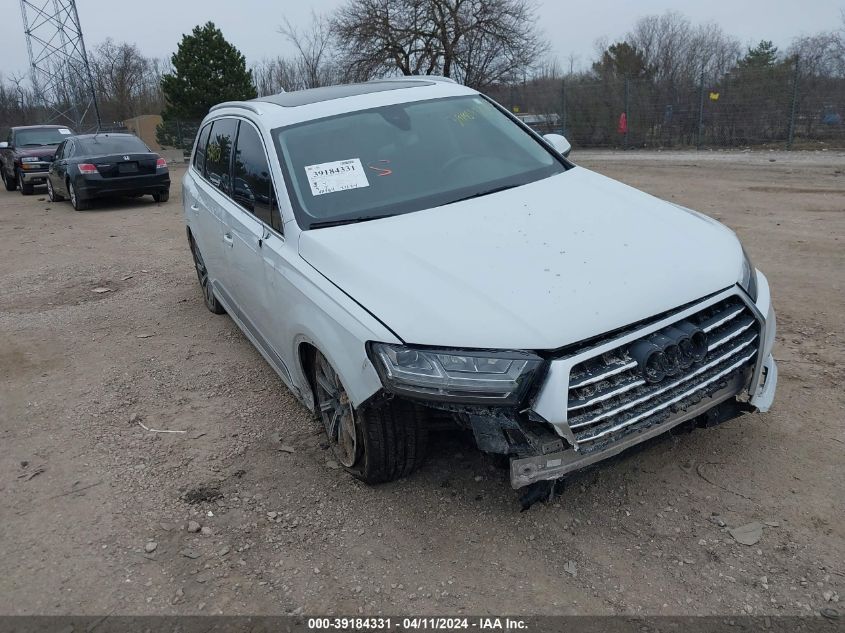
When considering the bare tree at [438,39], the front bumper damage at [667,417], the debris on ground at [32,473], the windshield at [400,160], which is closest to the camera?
the front bumper damage at [667,417]

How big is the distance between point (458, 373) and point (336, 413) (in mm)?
1005

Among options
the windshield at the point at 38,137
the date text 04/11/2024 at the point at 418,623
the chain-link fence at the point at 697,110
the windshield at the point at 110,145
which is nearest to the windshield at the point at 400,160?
the date text 04/11/2024 at the point at 418,623

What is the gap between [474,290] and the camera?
2.70 metres

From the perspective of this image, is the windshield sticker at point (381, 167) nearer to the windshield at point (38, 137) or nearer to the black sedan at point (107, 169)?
the black sedan at point (107, 169)

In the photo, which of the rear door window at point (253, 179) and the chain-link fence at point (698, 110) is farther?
the chain-link fence at point (698, 110)

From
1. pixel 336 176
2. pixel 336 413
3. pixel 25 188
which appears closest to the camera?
pixel 336 413

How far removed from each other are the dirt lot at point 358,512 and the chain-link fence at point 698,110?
1613cm

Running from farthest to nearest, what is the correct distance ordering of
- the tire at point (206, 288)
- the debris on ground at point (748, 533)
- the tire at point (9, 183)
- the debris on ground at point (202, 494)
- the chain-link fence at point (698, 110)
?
the tire at point (9, 183)
the chain-link fence at point (698, 110)
the tire at point (206, 288)
the debris on ground at point (202, 494)
the debris on ground at point (748, 533)

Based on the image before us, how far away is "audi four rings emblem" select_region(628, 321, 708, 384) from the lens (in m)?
2.60

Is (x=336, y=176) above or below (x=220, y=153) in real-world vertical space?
below

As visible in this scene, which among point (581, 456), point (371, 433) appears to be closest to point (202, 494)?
point (371, 433)

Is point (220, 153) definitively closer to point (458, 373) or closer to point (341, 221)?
point (341, 221)

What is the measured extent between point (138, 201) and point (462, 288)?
14.3 metres

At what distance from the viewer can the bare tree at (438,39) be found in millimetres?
28625
